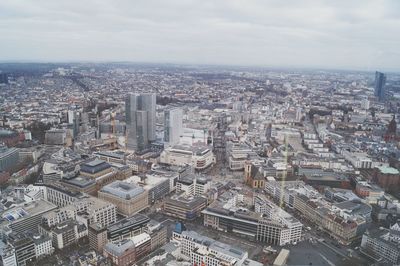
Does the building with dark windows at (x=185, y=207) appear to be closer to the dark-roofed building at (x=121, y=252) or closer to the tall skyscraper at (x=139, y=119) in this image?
the dark-roofed building at (x=121, y=252)

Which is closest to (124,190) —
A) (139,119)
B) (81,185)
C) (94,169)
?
(81,185)

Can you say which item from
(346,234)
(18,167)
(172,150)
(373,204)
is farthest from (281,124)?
(18,167)

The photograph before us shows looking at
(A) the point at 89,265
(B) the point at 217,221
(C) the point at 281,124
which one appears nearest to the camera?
(A) the point at 89,265

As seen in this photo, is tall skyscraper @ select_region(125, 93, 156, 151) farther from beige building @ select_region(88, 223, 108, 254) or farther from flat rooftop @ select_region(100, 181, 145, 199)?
beige building @ select_region(88, 223, 108, 254)

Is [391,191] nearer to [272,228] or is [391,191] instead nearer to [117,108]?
[272,228]

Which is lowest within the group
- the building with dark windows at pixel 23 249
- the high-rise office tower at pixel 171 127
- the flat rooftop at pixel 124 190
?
the building with dark windows at pixel 23 249

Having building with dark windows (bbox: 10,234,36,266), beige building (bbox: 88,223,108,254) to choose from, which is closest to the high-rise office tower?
beige building (bbox: 88,223,108,254)

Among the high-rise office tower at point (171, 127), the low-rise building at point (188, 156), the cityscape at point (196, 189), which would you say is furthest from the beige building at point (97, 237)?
the high-rise office tower at point (171, 127)
